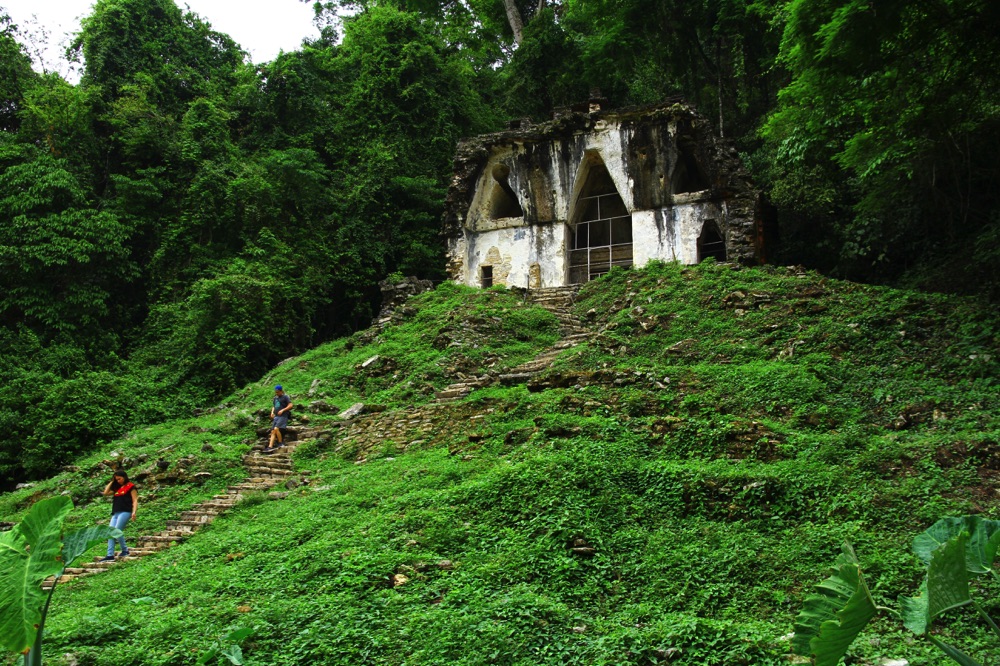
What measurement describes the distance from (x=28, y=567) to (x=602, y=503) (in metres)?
5.20

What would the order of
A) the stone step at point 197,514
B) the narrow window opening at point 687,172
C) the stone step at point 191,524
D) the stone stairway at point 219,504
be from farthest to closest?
the narrow window opening at point 687,172, the stone step at point 197,514, the stone step at point 191,524, the stone stairway at point 219,504

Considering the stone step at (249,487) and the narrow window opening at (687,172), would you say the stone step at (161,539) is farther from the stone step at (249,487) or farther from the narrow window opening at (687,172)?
the narrow window opening at (687,172)

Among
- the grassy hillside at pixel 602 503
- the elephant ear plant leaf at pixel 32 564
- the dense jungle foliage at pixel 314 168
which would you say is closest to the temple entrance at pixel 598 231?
the dense jungle foliage at pixel 314 168

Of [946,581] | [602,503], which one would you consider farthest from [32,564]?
[602,503]

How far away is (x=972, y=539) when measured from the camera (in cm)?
333

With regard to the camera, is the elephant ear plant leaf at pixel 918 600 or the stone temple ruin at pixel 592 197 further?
the stone temple ruin at pixel 592 197

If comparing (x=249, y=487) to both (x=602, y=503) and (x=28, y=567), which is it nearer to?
(x=602, y=503)

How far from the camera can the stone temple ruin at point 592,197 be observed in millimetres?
20078

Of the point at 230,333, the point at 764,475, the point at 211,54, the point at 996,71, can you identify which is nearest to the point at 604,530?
the point at 764,475

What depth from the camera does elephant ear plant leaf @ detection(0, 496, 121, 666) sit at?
3430 mm

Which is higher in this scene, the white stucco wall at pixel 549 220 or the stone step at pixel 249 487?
the white stucco wall at pixel 549 220

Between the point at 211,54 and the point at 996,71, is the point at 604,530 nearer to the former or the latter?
the point at 996,71

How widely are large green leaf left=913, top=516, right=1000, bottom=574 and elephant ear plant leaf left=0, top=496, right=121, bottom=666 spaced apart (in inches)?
165

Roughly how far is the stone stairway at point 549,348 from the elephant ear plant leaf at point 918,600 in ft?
30.8
